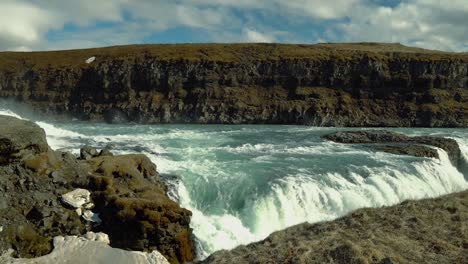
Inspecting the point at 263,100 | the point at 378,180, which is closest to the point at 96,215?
the point at 378,180

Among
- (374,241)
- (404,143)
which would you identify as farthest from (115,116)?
(374,241)

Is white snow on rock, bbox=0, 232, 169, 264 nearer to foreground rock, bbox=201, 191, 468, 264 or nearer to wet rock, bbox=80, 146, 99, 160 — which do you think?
foreground rock, bbox=201, 191, 468, 264

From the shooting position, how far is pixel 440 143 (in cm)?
4012

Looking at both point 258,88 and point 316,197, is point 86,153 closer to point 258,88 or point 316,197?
point 316,197

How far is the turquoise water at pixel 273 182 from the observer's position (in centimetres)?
2127

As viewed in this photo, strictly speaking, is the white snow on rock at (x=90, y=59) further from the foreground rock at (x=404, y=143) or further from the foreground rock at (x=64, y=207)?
the foreground rock at (x=64, y=207)

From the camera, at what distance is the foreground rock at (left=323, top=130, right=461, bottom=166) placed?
120 feet

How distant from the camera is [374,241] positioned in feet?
54.5

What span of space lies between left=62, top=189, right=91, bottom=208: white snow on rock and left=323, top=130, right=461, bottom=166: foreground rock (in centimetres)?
2655

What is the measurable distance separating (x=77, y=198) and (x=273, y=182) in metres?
10.8

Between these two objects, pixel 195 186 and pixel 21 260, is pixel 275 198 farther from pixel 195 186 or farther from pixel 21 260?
pixel 21 260

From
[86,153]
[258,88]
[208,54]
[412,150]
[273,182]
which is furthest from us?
[208,54]

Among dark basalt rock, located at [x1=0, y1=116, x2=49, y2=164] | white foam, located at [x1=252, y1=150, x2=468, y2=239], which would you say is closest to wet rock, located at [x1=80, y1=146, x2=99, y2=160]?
dark basalt rock, located at [x1=0, y1=116, x2=49, y2=164]

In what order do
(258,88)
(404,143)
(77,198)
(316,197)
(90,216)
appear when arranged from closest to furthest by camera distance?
(90,216)
(77,198)
(316,197)
(404,143)
(258,88)
